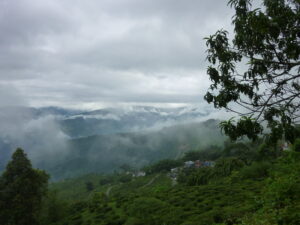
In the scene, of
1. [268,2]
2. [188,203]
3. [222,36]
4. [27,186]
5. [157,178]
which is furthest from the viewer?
[157,178]

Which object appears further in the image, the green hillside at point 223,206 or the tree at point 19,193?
the tree at point 19,193

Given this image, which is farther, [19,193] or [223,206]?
[19,193]

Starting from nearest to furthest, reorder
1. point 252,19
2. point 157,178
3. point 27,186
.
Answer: point 252,19 → point 27,186 → point 157,178

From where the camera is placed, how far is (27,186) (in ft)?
113

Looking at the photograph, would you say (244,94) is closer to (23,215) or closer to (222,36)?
(222,36)

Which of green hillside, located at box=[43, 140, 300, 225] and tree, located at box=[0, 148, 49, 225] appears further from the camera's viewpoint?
tree, located at box=[0, 148, 49, 225]

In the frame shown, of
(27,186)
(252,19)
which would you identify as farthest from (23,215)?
(252,19)

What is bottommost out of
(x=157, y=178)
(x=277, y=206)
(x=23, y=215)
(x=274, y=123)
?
(x=157, y=178)

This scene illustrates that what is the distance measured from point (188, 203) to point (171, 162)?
135303 mm

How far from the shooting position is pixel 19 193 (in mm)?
34219

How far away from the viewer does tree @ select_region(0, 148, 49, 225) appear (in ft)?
111

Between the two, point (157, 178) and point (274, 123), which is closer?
point (274, 123)

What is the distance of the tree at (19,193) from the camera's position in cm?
3375

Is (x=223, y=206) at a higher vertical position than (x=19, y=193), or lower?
lower
